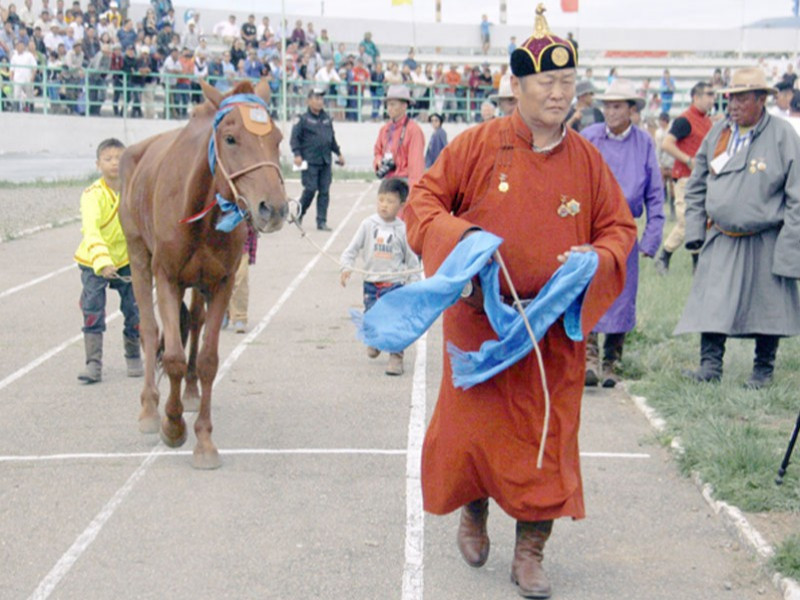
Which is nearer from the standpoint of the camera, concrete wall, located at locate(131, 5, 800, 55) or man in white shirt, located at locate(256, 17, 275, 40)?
man in white shirt, located at locate(256, 17, 275, 40)

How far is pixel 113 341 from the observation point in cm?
1041

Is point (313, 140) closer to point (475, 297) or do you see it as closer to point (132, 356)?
point (132, 356)

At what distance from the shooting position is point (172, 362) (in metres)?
6.82

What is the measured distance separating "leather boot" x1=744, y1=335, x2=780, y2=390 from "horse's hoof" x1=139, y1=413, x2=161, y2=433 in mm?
4051

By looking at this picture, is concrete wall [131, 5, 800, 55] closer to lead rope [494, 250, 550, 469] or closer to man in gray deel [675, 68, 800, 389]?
man in gray deel [675, 68, 800, 389]

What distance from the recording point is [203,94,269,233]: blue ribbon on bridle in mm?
6422

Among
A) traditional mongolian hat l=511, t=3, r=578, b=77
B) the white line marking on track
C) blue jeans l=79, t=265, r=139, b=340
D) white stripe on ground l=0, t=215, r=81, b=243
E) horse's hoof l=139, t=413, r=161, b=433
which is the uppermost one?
traditional mongolian hat l=511, t=3, r=578, b=77

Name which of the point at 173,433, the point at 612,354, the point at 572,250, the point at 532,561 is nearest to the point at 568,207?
the point at 572,250

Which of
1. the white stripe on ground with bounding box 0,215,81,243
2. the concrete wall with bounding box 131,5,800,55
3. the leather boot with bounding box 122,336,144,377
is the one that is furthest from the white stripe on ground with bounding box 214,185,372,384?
the concrete wall with bounding box 131,5,800,55

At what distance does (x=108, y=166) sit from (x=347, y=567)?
4.55 metres

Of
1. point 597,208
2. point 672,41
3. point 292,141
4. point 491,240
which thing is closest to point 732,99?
point 597,208

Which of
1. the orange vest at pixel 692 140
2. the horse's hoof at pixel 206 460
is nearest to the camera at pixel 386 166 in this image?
the orange vest at pixel 692 140

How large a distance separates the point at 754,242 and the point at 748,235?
7 cm

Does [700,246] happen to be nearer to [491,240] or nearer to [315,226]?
[491,240]
